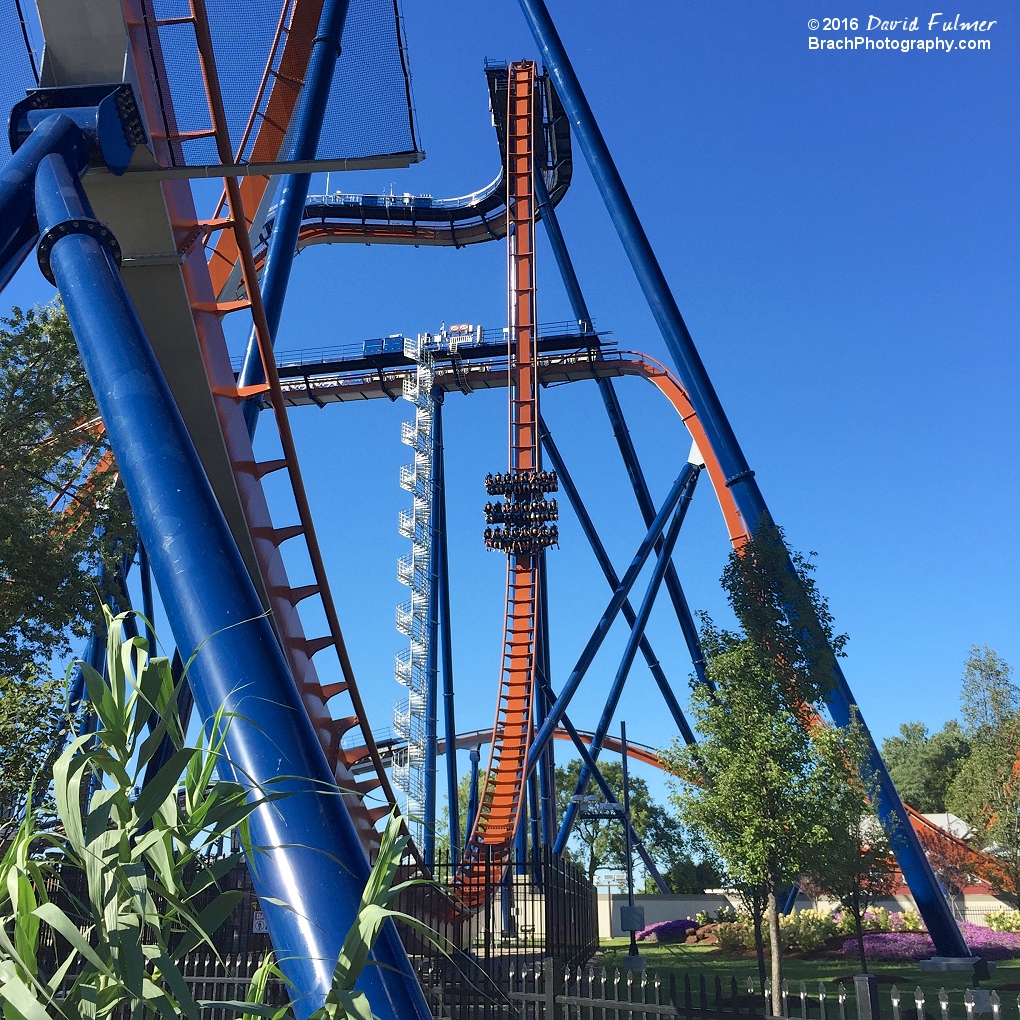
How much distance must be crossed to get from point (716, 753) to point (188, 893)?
9.33 m

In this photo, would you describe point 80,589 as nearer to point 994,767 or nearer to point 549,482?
point 549,482

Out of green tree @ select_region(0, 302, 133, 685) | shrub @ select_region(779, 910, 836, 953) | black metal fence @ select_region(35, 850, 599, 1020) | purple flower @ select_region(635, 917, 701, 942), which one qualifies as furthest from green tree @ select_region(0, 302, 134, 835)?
purple flower @ select_region(635, 917, 701, 942)

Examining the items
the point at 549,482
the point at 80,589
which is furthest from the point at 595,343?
the point at 80,589

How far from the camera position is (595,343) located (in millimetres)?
19250

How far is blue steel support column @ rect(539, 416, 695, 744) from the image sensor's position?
18766 mm

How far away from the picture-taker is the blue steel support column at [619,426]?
57.8 ft

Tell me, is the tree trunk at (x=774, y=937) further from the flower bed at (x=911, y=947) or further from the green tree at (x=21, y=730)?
the green tree at (x=21, y=730)

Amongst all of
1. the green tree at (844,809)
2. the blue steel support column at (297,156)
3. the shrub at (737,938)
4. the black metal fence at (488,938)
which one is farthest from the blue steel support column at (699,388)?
the shrub at (737,938)

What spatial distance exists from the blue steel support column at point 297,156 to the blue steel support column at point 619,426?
35.2 feet

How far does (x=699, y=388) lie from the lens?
36.3 ft

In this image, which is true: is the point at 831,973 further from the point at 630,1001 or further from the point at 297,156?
the point at 297,156

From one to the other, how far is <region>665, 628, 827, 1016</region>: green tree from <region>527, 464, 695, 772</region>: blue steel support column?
19.4 ft

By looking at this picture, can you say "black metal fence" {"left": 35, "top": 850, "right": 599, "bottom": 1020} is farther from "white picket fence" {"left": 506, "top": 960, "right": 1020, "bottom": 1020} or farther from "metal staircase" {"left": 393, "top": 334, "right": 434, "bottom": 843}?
"metal staircase" {"left": 393, "top": 334, "right": 434, "bottom": 843}

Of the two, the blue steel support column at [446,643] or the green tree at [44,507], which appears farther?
the blue steel support column at [446,643]
